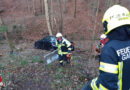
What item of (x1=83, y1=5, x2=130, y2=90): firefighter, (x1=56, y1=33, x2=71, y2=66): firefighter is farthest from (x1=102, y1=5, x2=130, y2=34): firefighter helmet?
(x1=56, y1=33, x2=71, y2=66): firefighter

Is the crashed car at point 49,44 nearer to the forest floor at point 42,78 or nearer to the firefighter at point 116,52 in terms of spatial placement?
the forest floor at point 42,78

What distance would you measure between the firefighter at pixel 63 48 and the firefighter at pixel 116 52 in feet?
17.1

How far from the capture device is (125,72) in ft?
5.46

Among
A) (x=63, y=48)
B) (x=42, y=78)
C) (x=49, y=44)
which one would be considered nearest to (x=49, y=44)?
(x=49, y=44)

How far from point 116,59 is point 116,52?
90 millimetres

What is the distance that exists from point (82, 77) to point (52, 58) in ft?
8.71

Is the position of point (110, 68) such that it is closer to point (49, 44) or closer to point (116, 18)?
point (116, 18)

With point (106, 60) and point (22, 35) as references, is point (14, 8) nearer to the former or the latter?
point (22, 35)

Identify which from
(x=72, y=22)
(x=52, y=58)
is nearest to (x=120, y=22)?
(x=52, y=58)

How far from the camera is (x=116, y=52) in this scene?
1590mm

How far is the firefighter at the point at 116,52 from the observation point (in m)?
→ 1.60

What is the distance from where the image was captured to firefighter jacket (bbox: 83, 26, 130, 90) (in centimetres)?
159

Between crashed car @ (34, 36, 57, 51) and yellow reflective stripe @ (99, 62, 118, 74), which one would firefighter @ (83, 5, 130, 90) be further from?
crashed car @ (34, 36, 57, 51)

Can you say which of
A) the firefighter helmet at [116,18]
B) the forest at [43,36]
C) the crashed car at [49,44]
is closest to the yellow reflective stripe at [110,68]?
the firefighter helmet at [116,18]
